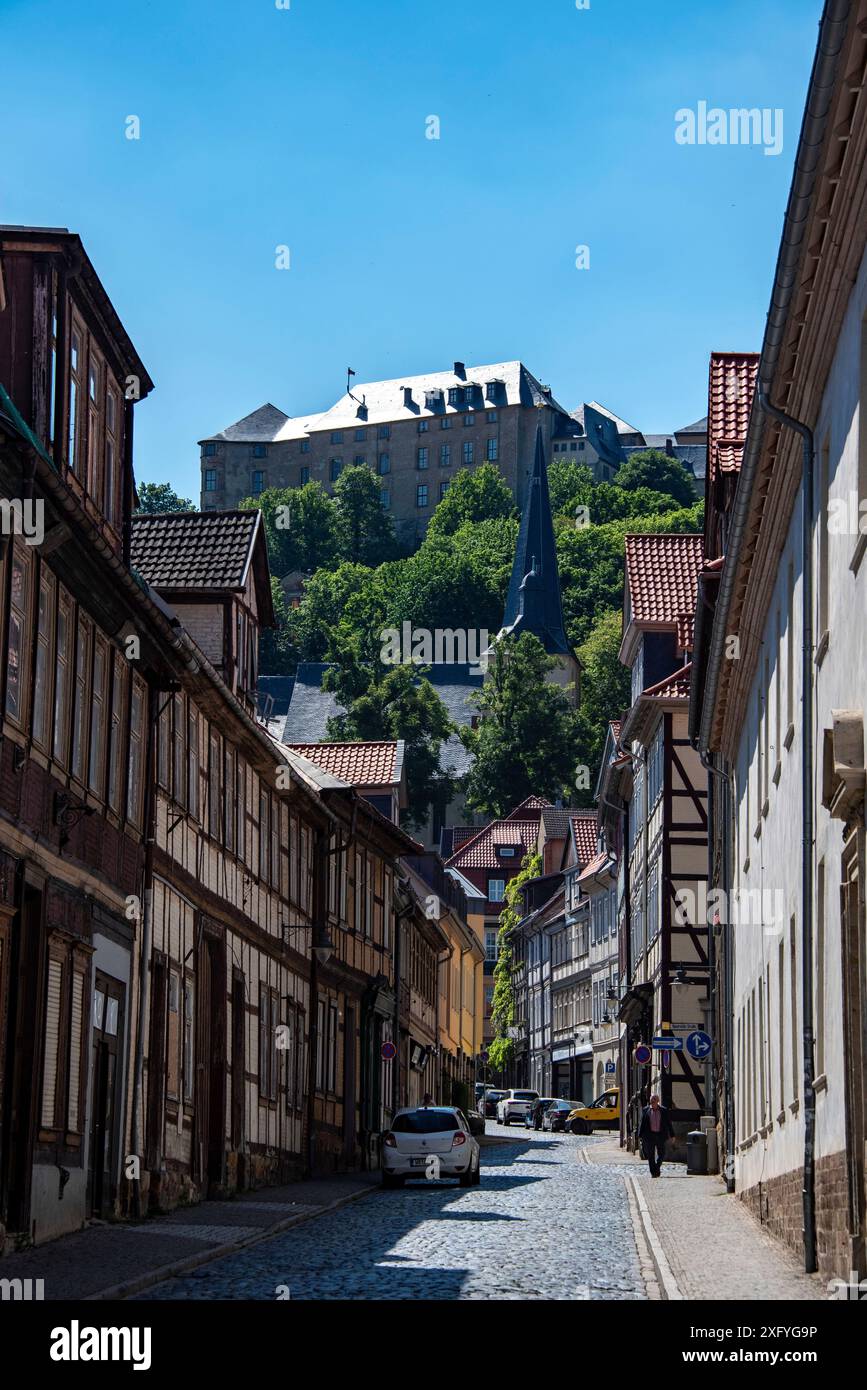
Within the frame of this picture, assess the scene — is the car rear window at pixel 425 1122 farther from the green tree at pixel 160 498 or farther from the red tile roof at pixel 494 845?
the green tree at pixel 160 498

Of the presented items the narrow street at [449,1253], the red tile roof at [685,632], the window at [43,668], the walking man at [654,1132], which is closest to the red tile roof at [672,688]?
the red tile roof at [685,632]

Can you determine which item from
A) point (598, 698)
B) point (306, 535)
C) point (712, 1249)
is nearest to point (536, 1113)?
point (712, 1249)

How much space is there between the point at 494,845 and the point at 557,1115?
51476 millimetres

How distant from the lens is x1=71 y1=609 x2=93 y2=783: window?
1942 centimetres

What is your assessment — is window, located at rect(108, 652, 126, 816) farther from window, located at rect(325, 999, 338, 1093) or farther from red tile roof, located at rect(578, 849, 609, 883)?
red tile roof, located at rect(578, 849, 609, 883)

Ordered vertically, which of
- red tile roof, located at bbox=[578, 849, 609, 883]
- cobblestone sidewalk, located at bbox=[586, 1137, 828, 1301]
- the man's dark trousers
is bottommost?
cobblestone sidewalk, located at bbox=[586, 1137, 828, 1301]

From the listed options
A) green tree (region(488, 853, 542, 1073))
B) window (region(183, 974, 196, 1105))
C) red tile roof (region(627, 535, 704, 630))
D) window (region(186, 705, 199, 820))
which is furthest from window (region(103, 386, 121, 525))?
green tree (region(488, 853, 542, 1073))

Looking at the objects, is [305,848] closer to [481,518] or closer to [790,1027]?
[790,1027]

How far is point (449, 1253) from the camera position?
17906mm

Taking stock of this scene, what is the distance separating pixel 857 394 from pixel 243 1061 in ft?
58.3

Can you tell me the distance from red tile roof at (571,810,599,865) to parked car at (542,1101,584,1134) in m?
15.9

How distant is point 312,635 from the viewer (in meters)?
Answer: 161

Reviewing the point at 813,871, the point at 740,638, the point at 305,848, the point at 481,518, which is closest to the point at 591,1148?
the point at 305,848
